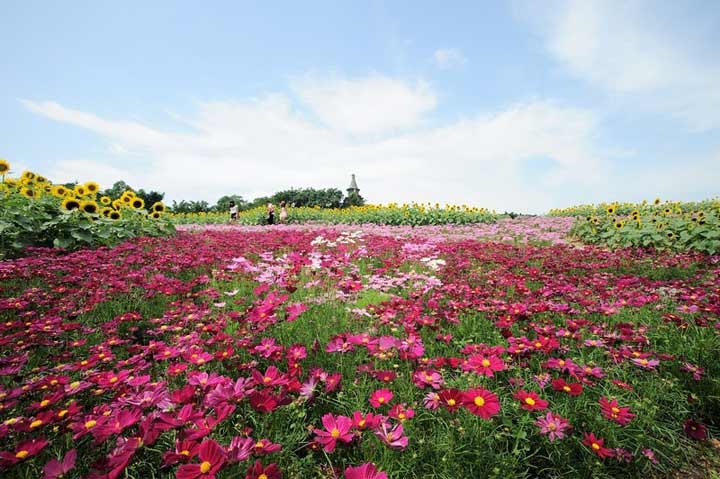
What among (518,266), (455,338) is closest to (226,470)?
(455,338)

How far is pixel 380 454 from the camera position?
5.55ft

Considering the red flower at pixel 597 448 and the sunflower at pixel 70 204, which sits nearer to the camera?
the red flower at pixel 597 448

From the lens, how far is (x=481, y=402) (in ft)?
4.92

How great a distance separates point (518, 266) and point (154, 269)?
17.9 feet

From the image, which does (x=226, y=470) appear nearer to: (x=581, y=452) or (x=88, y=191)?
(x=581, y=452)

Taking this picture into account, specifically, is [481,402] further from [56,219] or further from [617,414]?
[56,219]

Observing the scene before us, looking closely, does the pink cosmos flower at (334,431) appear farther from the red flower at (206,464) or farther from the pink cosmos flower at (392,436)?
the red flower at (206,464)

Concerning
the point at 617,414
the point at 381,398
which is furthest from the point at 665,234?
the point at 381,398

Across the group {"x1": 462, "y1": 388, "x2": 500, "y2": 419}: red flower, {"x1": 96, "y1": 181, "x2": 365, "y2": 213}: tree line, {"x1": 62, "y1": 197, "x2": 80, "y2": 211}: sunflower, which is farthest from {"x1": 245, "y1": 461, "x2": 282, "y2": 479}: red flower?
{"x1": 96, "y1": 181, "x2": 365, "y2": 213}: tree line

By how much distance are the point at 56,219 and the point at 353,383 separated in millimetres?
7420

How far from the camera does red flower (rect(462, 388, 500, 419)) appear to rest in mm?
1442

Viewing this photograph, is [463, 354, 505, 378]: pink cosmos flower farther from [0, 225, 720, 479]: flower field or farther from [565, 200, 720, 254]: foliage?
[565, 200, 720, 254]: foliage

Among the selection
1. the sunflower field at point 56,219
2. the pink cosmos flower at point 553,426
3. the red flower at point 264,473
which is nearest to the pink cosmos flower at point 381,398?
the red flower at point 264,473

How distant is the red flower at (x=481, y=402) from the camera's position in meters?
1.44
